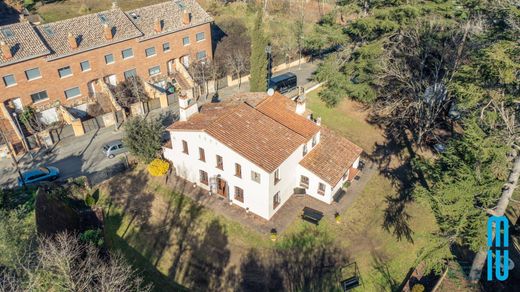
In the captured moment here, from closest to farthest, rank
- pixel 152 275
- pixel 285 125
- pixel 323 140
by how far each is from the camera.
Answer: pixel 152 275, pixel 285 125, pixel 323 140

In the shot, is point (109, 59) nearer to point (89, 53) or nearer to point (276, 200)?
point (89, 53)

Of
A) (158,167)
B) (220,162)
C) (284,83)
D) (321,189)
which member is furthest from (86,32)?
(321,189)

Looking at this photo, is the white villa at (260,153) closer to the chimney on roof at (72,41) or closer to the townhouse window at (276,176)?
the townhouse window at (276,176)

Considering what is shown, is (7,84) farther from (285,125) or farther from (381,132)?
(381,132)

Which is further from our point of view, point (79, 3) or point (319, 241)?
point (79, 3)

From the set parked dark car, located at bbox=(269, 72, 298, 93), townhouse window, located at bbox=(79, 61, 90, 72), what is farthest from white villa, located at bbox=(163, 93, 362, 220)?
townhouse window, located at bbox=(79, 61, 90, 72)

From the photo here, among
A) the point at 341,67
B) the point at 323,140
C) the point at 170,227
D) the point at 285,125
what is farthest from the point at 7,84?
the point at 341,67

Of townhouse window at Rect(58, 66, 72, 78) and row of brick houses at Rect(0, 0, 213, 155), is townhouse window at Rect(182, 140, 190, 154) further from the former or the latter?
townhouse window at Rect(58, 66, 72, 78)
